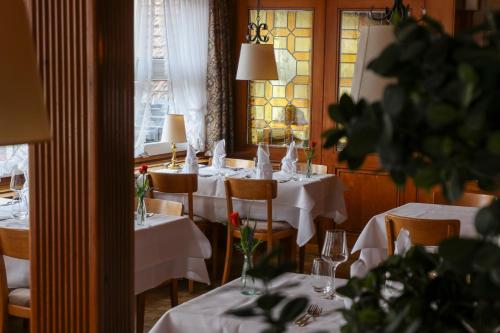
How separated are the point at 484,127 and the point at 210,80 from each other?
23.2 ft

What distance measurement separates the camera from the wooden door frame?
7426mm

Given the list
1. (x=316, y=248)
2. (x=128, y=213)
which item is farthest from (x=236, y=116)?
(x=128, y=213)

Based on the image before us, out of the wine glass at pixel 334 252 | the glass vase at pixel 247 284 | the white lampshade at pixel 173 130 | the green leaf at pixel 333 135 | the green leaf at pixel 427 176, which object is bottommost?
the glass vase at pixel 247 284

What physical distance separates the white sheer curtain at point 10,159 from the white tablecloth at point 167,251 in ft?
4.59

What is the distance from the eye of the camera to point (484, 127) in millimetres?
681

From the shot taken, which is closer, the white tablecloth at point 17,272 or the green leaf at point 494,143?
the green leaf at point 494,143

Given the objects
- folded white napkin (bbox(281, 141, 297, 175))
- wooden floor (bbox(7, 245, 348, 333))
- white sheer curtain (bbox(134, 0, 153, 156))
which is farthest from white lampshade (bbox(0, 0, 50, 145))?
white sheer curtain (bbox(134, 0, 153, 156))

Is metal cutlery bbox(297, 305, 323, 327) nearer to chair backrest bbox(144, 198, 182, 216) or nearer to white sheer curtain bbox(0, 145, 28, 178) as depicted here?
chair backrest bbox(144, 198, 182, 216)

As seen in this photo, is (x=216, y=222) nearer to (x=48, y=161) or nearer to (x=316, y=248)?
(x=316, y=248)

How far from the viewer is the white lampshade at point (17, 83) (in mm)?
1111

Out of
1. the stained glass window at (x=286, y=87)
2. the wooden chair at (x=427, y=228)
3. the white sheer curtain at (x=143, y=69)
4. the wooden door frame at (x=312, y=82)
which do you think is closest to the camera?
the wooden chair at (x=427, y=228)

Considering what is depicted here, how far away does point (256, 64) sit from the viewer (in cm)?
586

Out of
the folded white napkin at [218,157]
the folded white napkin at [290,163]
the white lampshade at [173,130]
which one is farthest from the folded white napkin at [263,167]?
the white lampshade at [173,130]

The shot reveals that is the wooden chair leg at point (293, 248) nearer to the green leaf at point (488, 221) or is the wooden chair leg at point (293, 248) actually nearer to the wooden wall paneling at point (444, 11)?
the wooden wall paneling at point (444, 11)
